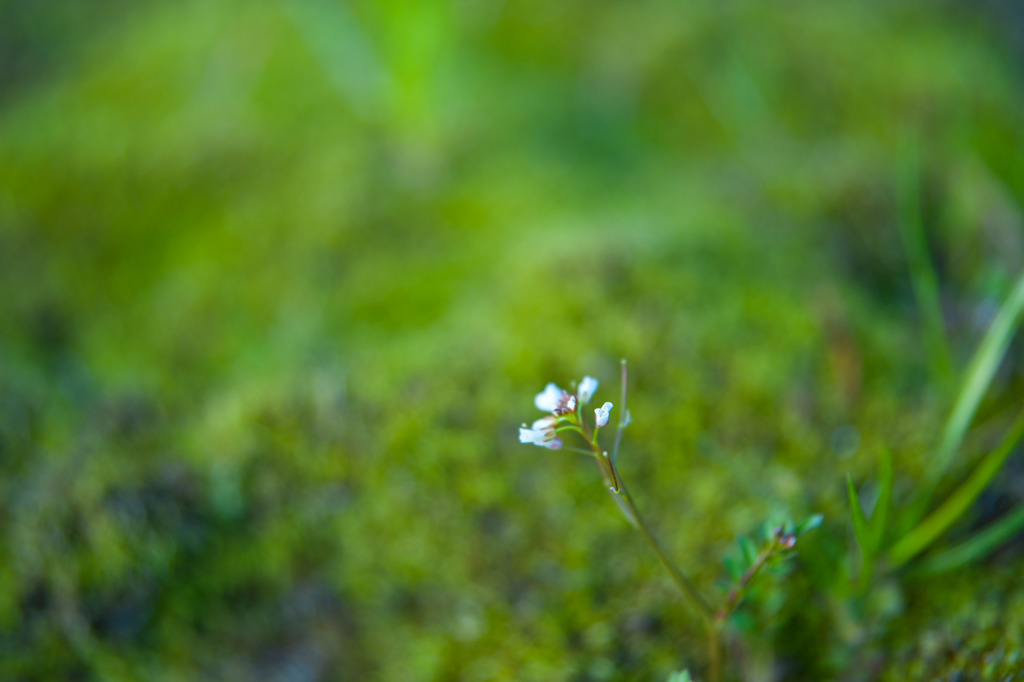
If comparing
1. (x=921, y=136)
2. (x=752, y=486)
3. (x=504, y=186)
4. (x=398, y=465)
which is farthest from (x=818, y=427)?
(x=921, y=136)

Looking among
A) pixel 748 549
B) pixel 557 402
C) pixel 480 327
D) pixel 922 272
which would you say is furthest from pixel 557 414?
pixel 922 272

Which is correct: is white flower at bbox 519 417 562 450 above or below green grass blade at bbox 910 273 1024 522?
above

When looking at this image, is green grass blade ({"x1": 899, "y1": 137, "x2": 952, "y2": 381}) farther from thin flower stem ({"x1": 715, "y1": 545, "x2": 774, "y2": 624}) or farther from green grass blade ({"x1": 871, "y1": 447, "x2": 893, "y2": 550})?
thin flower stem ({"x1": 715, "y1": 545, "x2": 774, "y2": 624})

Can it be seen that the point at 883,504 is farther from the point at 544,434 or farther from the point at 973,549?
the point at 544,434

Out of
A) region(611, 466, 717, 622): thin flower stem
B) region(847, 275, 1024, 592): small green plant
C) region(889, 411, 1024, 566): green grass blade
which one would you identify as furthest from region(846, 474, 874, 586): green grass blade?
region(611, 466, 717, 622): thin flower stem

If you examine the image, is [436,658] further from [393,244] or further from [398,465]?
[393,244]
